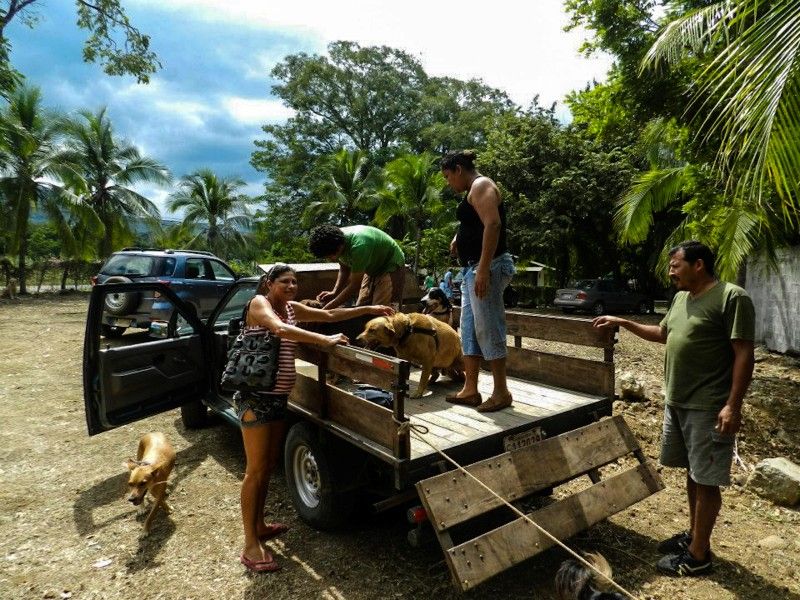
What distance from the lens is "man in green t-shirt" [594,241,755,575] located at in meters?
2.83

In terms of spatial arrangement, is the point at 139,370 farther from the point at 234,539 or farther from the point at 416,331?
the point at 416,331

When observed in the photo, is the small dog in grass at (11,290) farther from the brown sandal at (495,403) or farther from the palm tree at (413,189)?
the brown sandal at (495,403)

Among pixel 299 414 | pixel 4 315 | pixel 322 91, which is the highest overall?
pixel 322 91

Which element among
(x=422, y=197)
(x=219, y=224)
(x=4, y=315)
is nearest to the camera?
(x=4, y=315)

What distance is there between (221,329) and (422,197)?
1878 cm

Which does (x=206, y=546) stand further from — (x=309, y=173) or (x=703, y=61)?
(x=309, y=173)

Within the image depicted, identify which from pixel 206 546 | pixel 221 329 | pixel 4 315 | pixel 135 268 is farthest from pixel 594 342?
pixel 4 315

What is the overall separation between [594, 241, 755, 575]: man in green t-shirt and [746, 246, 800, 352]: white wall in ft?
26.4

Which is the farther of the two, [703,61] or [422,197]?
[422,197]

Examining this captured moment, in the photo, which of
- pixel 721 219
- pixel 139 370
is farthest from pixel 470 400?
pixel 721 219

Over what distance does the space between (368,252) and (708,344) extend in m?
2.73

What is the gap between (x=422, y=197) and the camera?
2342 cm

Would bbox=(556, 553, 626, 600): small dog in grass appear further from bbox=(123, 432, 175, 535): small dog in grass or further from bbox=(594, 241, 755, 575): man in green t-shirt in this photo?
bbox=(123, 432, 175, 535): small dog in grass

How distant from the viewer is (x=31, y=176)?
23000 mm
